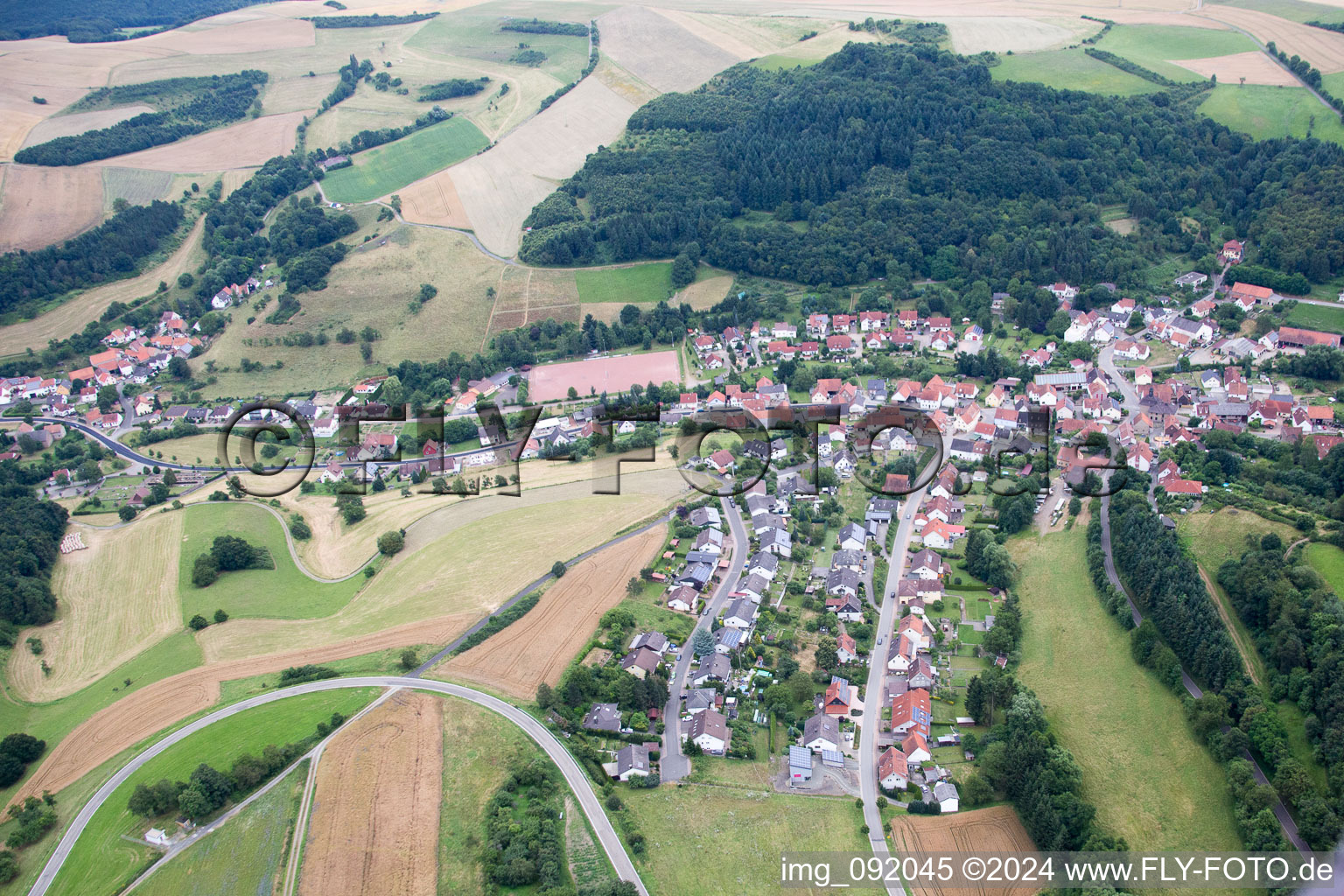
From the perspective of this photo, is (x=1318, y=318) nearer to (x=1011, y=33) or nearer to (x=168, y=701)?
(x=1011, y=33)

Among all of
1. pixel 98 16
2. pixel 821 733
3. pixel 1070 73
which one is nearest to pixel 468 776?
pixel 821 733

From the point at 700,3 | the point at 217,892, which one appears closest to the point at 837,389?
the point at 217,892

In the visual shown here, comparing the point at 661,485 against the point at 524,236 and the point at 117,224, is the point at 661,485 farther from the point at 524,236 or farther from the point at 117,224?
the point at 117,224

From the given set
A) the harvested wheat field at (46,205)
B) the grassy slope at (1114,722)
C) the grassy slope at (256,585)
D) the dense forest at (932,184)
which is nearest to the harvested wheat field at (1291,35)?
the dense forest at (932,184)

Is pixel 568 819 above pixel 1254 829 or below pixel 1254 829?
below

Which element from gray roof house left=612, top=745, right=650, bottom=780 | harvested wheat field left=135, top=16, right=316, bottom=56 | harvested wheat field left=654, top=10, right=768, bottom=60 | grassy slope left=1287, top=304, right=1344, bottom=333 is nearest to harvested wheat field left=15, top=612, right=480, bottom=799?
gray roof house left=612, top=745, right=650, bottom=780

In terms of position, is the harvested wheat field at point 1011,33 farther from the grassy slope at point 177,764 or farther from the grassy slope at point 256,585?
the grassy slope at point 177,764

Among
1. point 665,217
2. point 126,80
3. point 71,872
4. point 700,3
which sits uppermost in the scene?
point 700,3
